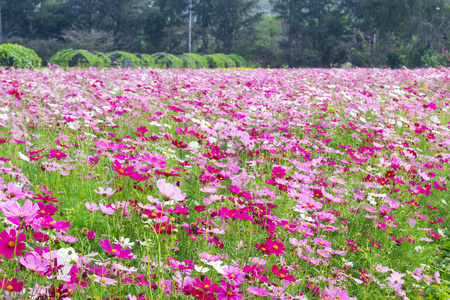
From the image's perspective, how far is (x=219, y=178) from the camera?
160cm

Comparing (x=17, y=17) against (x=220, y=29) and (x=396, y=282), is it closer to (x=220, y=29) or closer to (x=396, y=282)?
(x=220, y=29)

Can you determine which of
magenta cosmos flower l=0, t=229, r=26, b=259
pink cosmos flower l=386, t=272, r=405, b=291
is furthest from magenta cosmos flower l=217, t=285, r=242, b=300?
pink cosmos flower l=386, t=272, r=405, b=291

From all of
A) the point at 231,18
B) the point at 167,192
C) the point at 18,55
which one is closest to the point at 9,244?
the point at 167,192

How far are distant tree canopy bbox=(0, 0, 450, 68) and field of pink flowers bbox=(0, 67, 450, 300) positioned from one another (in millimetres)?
25654

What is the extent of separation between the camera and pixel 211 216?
1492 mm

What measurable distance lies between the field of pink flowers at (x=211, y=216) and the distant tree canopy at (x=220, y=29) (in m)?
25.7

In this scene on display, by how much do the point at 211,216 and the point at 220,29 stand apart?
127ft

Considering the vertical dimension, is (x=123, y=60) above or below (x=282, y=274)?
above

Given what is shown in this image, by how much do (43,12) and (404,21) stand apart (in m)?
32.1

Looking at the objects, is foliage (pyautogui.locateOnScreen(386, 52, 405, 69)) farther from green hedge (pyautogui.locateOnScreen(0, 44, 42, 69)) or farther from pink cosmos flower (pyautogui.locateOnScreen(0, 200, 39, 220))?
pink cosmos flower (pyautogui.locateOnScreen(0, 200, 39, 220))

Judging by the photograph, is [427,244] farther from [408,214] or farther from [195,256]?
[195,256]

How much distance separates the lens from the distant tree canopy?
96.2 ft

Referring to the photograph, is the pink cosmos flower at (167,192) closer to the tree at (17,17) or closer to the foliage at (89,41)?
the foliage at (89,41)

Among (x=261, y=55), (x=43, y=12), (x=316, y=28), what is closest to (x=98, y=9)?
(x=43, y=12)
